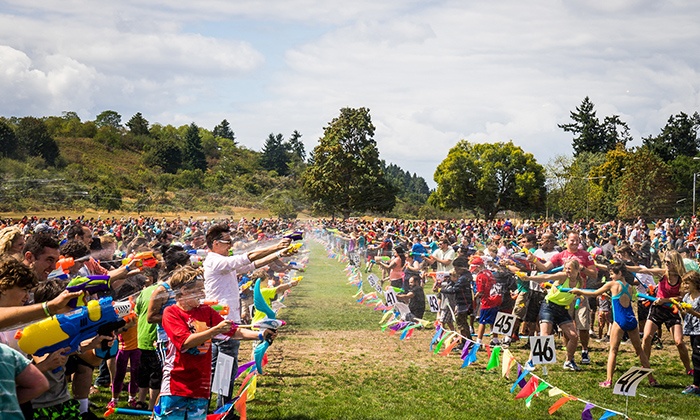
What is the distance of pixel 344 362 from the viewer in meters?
11.0

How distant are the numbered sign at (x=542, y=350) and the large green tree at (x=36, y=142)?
104345mm

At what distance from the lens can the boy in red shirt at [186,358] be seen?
5227mm

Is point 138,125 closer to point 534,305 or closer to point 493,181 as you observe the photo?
point 493,181

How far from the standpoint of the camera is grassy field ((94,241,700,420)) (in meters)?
8.09

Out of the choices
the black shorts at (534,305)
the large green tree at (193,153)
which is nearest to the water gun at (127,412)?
the black shorts at (534,305)

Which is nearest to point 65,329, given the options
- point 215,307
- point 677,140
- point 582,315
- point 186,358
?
point 186,358

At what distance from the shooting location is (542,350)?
8578mm

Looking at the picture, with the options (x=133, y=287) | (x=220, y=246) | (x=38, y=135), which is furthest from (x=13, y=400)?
(x=38, y=135)

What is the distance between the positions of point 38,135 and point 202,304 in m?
110

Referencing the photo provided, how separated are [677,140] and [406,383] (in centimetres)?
10177

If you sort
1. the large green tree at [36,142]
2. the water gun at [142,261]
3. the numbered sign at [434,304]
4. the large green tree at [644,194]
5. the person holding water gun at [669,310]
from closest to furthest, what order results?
the water gun at [142,261] < the person holding water gun at [669,310] < the numbered sign at [434,304] < the large green tree at [644,194] < the large green tree at [36,142]

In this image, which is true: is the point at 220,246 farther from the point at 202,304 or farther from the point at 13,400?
the point at 13,400

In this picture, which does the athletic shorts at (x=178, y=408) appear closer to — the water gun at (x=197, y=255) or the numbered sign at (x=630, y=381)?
the water gun at (x=197, y=255)

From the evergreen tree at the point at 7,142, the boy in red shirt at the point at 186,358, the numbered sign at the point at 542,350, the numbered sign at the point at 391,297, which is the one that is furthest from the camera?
the evergreen tree at the point at 7,142
